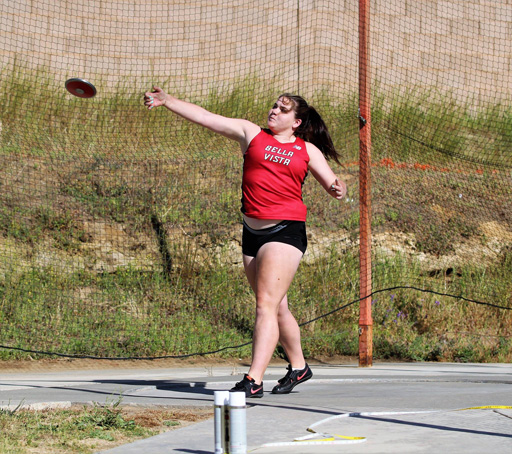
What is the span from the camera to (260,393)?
4707 millimetres

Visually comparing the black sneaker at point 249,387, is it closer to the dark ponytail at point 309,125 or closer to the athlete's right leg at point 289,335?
the athlete's right leg at point 289,335

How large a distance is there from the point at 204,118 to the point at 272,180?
57 cm

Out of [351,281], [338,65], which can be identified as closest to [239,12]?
[338,65]

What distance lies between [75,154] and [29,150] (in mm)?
589

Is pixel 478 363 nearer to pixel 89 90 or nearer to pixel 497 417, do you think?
pixel 497 417

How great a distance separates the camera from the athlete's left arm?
4.97 metres

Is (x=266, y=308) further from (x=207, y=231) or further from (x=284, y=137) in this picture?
(x=207, y=231)

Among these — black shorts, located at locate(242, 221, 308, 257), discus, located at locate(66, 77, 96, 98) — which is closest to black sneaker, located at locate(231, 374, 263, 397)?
black shorts, located at locate(242, 221, 308, 257)

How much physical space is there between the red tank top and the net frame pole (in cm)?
263

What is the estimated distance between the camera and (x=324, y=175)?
16.6ft

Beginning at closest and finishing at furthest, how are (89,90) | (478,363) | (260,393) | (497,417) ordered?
(497,417), (260,393), (89,90), (478,363)

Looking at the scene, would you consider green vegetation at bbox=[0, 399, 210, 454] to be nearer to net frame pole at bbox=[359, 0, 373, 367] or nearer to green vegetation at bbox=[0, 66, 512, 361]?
net frame pole at bbox=[359, 0, 373, 367]

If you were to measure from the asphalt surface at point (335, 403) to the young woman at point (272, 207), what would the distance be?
33 centimetres

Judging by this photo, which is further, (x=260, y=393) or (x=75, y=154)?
(x=75, y=154)
